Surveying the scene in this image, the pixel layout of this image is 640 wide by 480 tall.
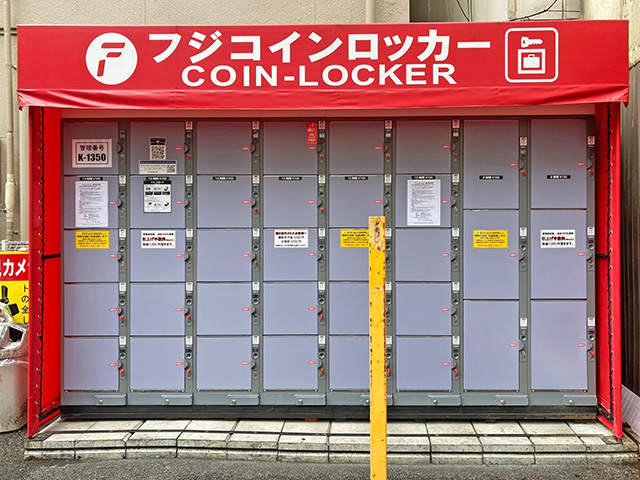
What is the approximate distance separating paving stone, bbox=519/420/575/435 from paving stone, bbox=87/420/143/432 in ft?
11.3

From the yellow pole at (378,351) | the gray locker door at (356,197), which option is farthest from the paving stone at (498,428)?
the gray locker door at (356,197)

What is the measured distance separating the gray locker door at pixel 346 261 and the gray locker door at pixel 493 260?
3.18 feet

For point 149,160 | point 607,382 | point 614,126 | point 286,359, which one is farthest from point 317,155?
point 607,382

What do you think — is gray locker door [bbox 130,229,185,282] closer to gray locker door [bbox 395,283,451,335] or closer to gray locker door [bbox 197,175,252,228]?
gray locker door [bbox 197,175,252,228]

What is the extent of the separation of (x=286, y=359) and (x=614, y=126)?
3.48m

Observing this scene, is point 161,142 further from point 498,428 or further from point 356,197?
point 498,428

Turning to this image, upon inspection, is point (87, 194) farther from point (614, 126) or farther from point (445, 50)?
point (614, 126)

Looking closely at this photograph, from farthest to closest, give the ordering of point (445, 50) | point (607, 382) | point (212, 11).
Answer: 1. point (212, 11)
2. point (607, 382)
3. point (445, 50)

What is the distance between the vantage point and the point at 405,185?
14.1ft

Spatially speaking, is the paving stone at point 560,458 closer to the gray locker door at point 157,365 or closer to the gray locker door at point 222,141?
the gray locker door at point 157,365

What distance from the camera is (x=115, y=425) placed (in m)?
4.22

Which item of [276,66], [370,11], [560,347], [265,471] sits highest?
[370,11]

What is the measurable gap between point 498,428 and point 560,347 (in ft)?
3.03

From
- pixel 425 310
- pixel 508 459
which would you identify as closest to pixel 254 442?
pixel 425 310
